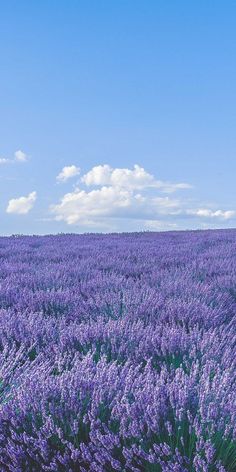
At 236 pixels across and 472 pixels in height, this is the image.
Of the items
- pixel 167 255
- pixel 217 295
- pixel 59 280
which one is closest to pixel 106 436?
pixel 217 295

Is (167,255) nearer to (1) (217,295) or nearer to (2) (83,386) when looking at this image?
(1) (217,295)

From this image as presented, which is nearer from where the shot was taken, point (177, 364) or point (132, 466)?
point (132, 466)

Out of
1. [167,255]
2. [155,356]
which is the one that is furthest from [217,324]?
[167,255]

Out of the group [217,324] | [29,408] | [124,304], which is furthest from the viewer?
[124,304]

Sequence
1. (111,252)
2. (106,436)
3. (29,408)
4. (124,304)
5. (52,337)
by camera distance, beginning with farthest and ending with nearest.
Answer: (111,252) → (124,304) → (52,337) → (29,408) → (106,436)

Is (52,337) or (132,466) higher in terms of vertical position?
(52,337)

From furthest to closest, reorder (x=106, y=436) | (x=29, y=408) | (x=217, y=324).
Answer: (x=217, y=324)
(x=29, y=408)
(x=106, y=436)

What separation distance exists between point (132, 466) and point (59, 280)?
331 cm

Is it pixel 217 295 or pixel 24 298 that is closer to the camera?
pixel 24 298

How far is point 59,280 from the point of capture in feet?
15.3

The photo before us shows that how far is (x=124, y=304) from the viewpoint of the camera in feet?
11.3

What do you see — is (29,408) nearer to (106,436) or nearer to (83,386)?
(83,386)

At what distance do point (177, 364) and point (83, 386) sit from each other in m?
0.75

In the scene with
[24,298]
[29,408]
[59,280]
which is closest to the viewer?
[29,408]
